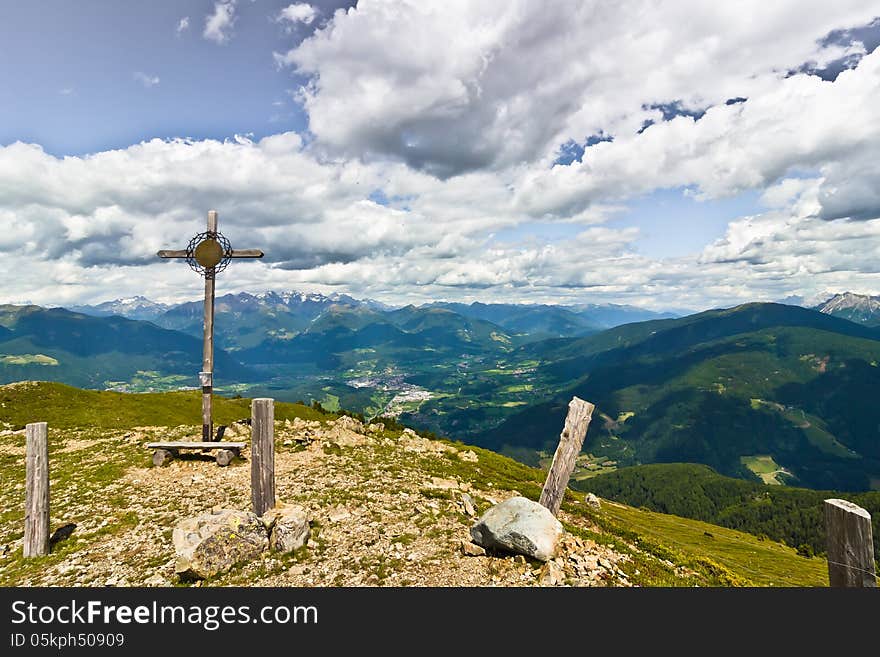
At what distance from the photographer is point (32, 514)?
13.4 metres

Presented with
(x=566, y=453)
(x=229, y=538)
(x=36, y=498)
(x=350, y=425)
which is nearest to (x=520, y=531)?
(x=566, y=453)

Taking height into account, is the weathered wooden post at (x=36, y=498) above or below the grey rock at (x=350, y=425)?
above

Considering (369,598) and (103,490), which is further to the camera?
(103,490)

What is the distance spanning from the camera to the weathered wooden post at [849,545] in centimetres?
777

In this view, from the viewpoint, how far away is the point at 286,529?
511 inches

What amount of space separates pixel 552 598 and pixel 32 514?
55.4 ft

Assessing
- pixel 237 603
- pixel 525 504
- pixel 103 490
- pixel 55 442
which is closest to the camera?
pixel 237 603

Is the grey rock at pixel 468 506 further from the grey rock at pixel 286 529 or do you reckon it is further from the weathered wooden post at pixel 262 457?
the weathered wooden post at pixel 262 457

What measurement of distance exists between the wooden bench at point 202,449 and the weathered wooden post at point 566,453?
663 inches

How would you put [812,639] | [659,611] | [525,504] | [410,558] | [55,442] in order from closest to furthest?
[812,639] < [659,611] < [410,558] < [525,504] < [55,442]

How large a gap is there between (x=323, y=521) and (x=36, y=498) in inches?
377

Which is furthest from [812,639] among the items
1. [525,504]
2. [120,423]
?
[120,423]

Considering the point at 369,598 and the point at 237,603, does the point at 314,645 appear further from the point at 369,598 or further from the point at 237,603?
the point at 237,603

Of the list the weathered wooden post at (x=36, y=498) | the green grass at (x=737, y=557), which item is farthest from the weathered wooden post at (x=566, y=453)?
the weathered wooden post at (x=36, y=498)
